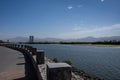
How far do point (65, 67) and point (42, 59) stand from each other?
6.65 meters

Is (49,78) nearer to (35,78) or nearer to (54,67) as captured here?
(54,67)

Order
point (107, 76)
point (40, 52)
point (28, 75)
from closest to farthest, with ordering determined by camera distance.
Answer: point (28, 75) < point (40, 52) < point (107, 76)

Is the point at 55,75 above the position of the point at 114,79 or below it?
above

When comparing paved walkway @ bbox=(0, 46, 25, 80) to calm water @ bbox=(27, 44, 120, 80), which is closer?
paved walkway @ bbox=(0, 46, 25, 80)

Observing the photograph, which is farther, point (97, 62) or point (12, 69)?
point (97, 62)

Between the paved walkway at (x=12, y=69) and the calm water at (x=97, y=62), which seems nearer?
the paved walkway at (x=12, y=69)

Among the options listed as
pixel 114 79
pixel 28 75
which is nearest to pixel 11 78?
pixel 28 75

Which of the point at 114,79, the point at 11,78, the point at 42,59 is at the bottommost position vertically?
the point at 114,79

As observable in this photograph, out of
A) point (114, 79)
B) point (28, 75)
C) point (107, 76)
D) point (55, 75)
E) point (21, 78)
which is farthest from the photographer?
point (107, 76)

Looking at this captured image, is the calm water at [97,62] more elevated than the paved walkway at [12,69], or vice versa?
the paved walkway at [12,69]

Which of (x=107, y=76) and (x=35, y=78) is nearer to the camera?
(x=35, y=78)

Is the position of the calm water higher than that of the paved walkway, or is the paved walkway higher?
the paved walkway

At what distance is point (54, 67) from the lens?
3713 millimetres

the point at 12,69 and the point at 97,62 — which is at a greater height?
the point at 12,69
